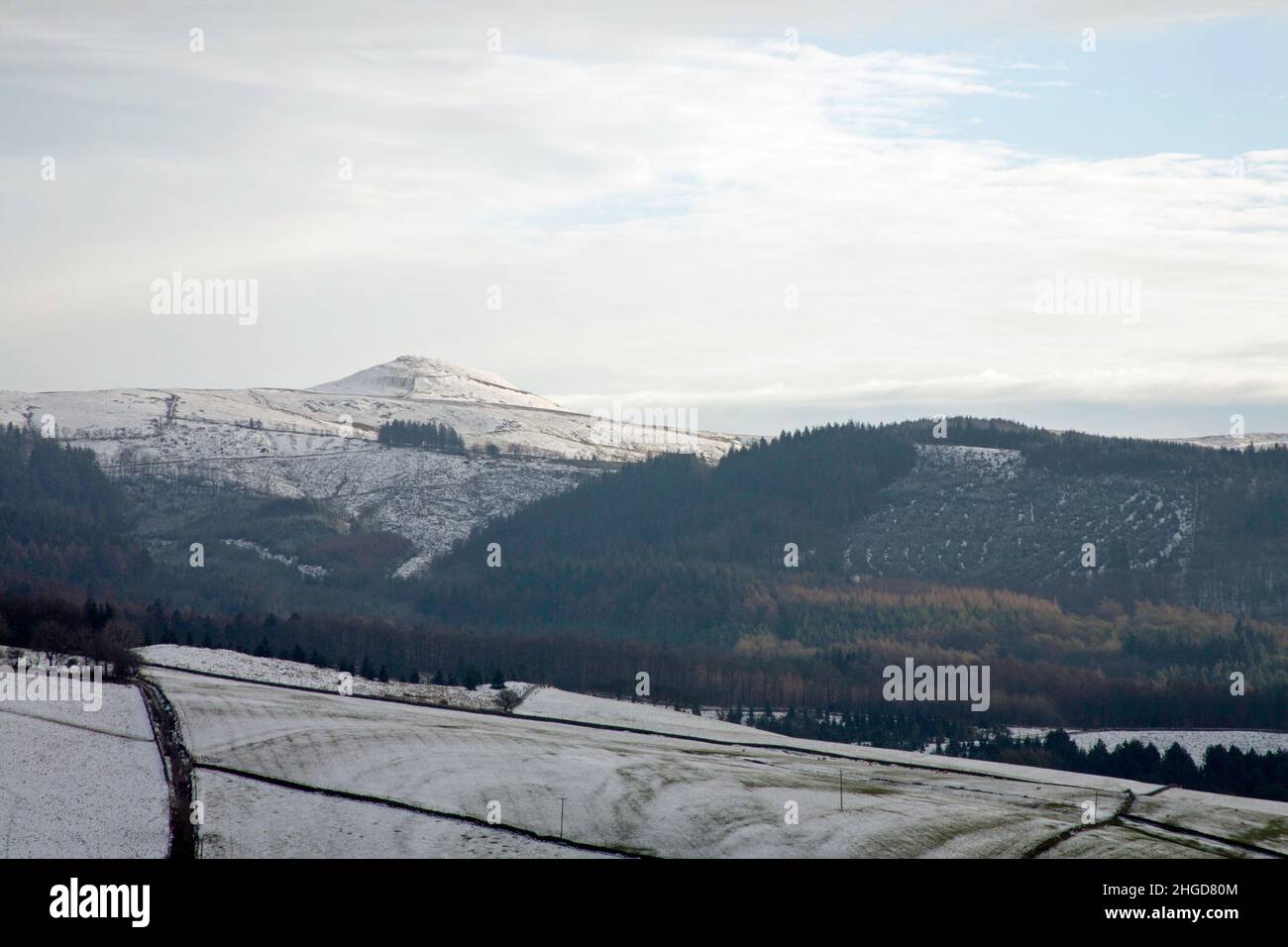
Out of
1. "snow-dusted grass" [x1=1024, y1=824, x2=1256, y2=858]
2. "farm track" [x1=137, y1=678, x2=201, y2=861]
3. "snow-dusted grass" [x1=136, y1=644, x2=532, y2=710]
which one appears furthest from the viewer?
"snow-dusted grass" [x1=136, y1=644, x2=532, y2=710]

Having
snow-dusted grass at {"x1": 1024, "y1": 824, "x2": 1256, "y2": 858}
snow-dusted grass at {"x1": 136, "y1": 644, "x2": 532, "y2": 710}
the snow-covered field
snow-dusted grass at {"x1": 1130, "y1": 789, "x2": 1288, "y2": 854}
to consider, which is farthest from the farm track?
snow-dusted grass at {"x1": 1130, "y1": 789, "x2": 1288, "y2": 854}

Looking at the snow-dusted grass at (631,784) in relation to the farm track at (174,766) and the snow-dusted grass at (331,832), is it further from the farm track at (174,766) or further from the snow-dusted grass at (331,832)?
the snow-dusted grass at (331,832)

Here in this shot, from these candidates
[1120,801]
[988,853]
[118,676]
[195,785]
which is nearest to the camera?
[988,853]

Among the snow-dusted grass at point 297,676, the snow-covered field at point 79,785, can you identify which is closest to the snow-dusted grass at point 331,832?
the snow-covered field at point 79,785

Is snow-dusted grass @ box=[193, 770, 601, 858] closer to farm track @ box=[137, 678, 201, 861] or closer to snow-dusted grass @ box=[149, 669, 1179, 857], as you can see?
farm track @ box=[137, 678, 201, 861]
